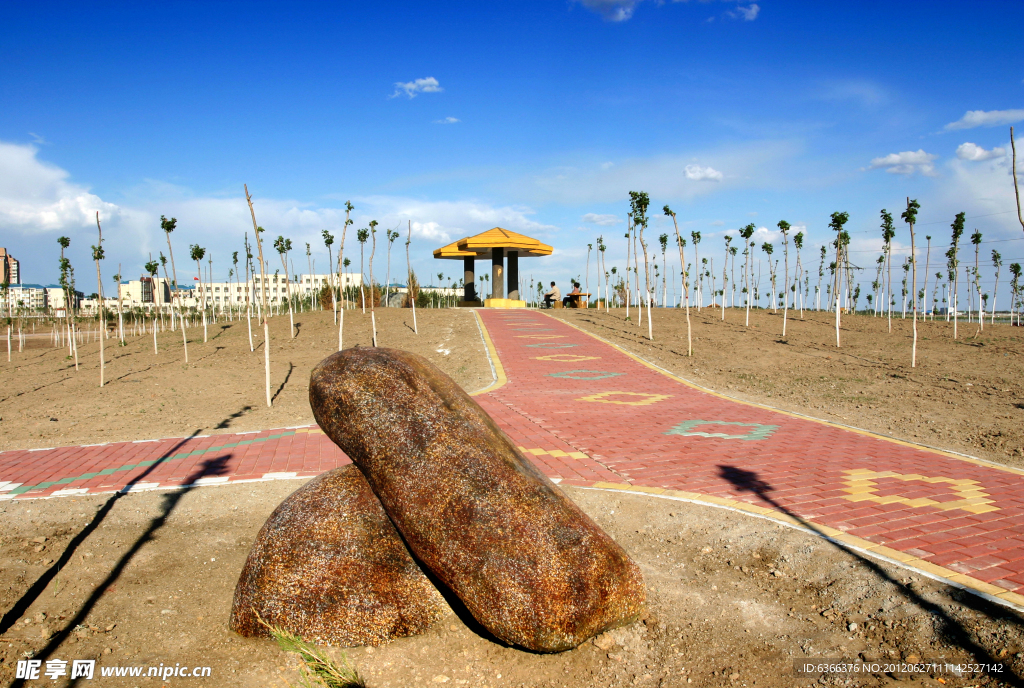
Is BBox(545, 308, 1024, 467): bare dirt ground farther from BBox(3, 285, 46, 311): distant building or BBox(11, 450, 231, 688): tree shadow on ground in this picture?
BBox(3, 285, 46, 311): distant building

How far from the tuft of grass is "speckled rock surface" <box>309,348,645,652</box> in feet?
1.94

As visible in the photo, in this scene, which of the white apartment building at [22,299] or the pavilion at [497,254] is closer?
the pavilion at [497,254]

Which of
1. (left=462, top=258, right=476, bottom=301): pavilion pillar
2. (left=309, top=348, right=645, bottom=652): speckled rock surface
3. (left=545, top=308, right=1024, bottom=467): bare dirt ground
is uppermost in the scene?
(left=462, top=258, right=476, bottom=301): pavilion pillar

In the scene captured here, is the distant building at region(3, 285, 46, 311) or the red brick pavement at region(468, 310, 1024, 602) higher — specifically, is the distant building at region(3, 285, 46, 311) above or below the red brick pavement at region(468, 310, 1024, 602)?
above

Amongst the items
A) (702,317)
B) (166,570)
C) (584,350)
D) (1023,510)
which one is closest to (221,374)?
(584,350)

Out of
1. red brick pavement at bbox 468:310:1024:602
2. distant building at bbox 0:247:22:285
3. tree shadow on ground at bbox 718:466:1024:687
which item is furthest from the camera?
distant building at bbox 0:247:22:285

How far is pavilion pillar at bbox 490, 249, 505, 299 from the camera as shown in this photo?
33.0 m

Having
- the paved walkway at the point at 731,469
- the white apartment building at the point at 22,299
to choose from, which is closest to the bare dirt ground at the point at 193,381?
the paved walkway at the point at 731,469

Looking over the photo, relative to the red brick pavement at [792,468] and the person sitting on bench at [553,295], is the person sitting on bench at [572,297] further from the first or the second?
the red brick pavement at [792,468]

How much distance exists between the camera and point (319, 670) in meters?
2.81

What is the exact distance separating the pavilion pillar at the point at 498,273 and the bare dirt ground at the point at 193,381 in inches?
265

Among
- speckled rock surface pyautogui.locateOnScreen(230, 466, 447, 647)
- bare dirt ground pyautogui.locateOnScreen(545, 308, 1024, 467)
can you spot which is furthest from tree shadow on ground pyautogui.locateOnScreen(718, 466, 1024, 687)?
bare dirt ground pyautogui.locateOnScreen(545, 308, 1024, 467)

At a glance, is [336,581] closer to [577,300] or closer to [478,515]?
[478,515]

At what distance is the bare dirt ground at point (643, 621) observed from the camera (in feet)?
9.57
